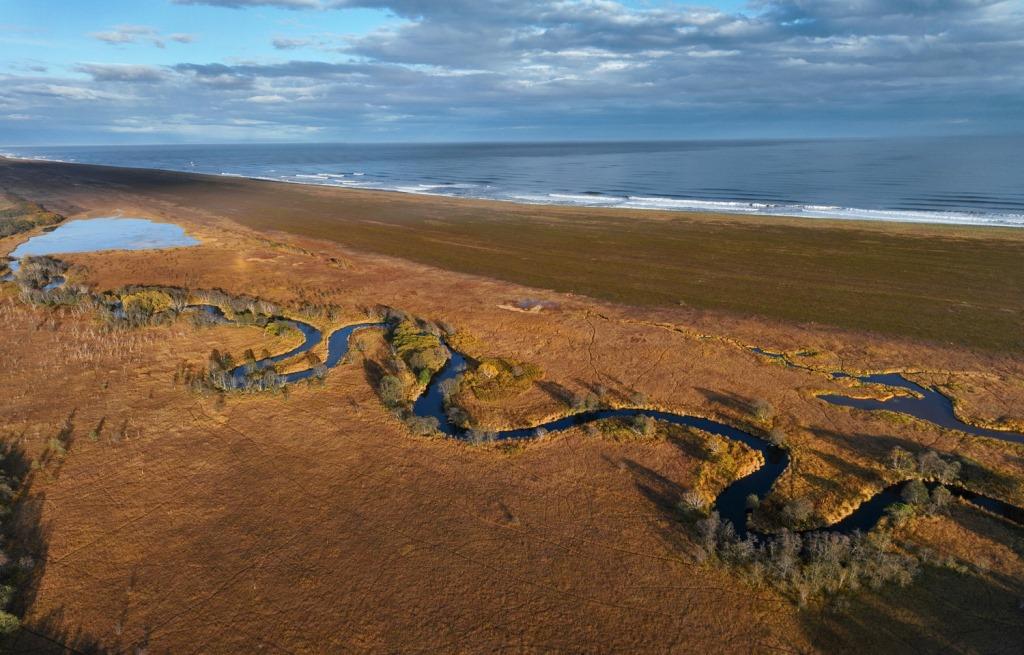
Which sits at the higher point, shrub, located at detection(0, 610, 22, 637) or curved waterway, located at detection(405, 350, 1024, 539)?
curved waterway, located at detection(405, 350, 1024, 539)

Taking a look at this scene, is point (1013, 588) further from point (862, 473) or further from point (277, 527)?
point (277, 527)

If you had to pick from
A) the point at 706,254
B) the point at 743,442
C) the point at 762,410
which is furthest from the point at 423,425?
the point at 706,254

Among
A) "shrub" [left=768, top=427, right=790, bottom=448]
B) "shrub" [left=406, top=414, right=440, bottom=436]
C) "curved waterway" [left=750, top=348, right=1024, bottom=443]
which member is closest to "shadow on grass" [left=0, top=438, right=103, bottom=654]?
"shrub" [left=406, top=414, right=440, bottom=436]

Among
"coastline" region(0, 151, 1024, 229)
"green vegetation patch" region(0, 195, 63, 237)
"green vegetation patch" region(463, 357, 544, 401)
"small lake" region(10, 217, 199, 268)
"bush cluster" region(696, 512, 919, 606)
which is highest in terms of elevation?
"coastline" region(0, 151, 1024, 229)

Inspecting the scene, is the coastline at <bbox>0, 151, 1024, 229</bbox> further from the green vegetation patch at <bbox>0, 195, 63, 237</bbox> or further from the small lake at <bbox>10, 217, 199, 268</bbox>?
the green vegetation patch at <bbox>0, 195, 63, 237</bbox>

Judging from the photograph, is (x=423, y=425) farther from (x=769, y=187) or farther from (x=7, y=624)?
(x=769, y=187)

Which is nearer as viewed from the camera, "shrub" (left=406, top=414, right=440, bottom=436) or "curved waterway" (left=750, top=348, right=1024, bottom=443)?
"curved waterway" (left=750, top=348, right=1024, bottom=443)

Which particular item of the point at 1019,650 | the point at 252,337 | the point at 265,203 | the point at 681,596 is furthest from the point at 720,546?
the point at 265,203

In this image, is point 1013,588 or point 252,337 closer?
point 1013,588
